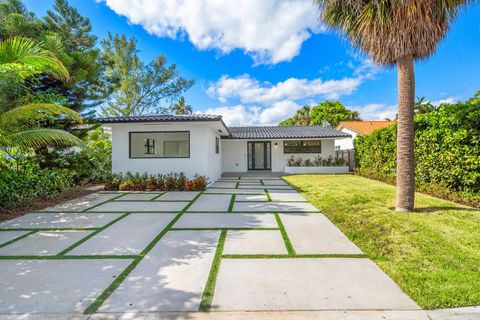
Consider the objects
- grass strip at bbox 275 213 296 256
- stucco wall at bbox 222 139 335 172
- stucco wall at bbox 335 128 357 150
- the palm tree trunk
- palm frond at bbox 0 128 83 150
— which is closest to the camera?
grass strip at bbox 275 213 296 256

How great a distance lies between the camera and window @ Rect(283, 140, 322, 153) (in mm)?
17219

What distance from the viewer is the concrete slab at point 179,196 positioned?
7762 mm

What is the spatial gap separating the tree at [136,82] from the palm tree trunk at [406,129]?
71.7ft

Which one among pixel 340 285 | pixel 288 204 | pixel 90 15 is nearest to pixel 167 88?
pixel 90 15

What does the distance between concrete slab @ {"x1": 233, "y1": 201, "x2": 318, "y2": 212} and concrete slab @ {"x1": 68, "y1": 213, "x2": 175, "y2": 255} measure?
6.41 feet

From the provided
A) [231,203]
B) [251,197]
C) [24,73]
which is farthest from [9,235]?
[251,197]

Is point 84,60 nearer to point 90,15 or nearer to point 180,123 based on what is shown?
point 180,123

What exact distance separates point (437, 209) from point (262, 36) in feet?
29.9

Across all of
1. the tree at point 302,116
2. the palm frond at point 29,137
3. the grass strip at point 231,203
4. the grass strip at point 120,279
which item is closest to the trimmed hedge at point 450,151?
the grass strip at point 231,203

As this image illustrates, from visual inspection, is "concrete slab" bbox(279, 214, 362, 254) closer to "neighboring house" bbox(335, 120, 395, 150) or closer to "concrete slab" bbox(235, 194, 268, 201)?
"concrete slab" bbox(235, 194, 268, 201)

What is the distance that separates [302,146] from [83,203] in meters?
14.1

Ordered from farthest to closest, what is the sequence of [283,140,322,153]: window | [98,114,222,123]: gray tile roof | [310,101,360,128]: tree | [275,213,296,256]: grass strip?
[310,101,360,128]: tree, [283,140,322,153]: window, [98,114,222,123]: gray tile roof, [275,213,296,256]: grass strip

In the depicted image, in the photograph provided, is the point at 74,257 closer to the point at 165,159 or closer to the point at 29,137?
the point at 29,137

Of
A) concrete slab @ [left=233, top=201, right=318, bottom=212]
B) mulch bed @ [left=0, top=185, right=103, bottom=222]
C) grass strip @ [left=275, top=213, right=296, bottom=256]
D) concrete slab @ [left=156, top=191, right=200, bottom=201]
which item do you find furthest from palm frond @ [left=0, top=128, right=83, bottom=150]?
grass strip @ [left=275, top=213, right=296, bottom=256]
